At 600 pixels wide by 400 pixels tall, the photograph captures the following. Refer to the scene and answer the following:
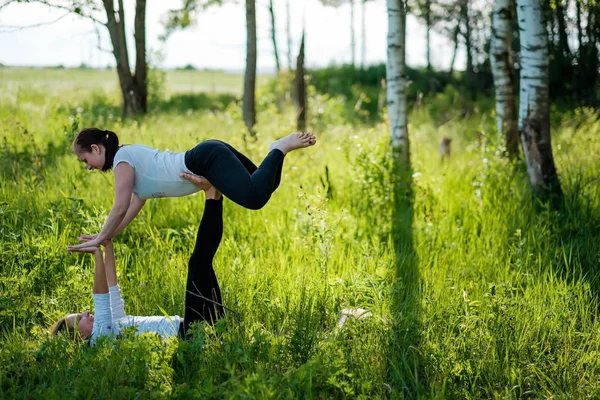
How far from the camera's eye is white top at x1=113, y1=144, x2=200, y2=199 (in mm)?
4688

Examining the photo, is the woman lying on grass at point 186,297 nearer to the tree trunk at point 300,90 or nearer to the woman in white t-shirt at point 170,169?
the woman in white t-shirt at point 170,169

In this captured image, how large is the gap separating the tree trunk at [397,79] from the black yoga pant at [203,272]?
185 inches

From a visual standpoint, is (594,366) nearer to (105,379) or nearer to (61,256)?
(105,379)

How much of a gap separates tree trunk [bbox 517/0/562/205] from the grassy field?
32 centimetres

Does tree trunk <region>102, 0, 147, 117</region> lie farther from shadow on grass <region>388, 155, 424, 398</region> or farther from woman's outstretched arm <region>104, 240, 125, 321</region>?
woman's outstretched arm <region>104, 240, 125, 321</region>

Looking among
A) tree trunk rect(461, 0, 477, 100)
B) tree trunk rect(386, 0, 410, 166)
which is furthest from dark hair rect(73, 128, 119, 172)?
tree trunk rect(461, 0, 477, 100)

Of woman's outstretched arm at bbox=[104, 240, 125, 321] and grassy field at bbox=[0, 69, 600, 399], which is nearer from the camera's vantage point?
grassy field at bbox=[0, 69, 600, 399]

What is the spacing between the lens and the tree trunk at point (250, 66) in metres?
11.0

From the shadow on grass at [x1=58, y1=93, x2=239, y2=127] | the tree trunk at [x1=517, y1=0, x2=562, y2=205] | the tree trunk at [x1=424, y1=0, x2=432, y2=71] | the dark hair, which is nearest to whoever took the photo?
the dark hair

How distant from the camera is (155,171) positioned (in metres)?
4.74

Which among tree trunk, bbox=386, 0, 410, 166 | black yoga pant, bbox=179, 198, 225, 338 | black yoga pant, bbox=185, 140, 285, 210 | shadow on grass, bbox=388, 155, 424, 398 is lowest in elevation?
shadow on grass, bbox=388, 155, 424, 398

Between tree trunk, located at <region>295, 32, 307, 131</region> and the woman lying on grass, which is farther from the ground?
tree trunk, located at <region>295, 32, 307, 131</region>

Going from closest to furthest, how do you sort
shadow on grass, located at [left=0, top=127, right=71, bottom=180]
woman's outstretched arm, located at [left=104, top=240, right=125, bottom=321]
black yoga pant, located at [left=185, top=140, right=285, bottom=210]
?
black yoga pant, located at [left=185, top=140, right=285, bottom=210]
woman's outstretched arm, located at [left=104, top=240, right=125, bottom=321]
shadow on grass, located at [left=0, top=127, right=71, bottom=180]

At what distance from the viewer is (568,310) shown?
5.12 metres
